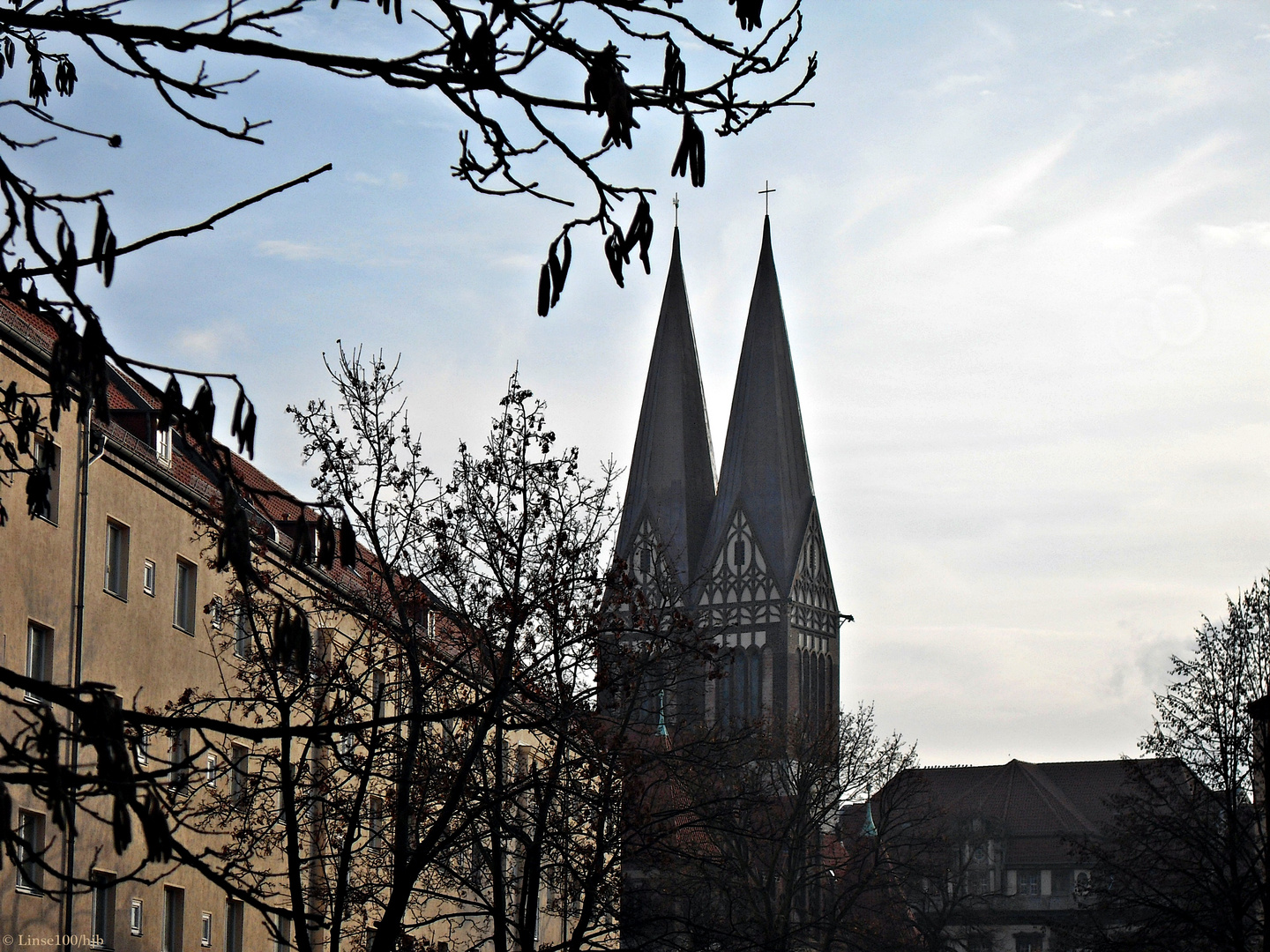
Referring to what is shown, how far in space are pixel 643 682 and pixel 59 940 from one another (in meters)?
7.75

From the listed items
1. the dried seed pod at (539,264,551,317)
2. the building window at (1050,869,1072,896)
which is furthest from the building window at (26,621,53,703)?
the building window at (1050,869,1072,896)

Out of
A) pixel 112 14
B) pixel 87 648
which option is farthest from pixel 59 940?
pixel 112 14

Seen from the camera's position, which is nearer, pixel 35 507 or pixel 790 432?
pixel 35 507

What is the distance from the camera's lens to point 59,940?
19750mm

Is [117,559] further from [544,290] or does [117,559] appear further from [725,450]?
[725,450]

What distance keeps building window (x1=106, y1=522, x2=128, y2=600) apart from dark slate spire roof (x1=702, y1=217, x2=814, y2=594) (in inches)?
2290

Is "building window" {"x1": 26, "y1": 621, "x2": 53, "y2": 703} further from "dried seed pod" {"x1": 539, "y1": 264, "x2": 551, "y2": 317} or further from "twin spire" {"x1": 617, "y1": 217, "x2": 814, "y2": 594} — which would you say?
"twin spire" {"x1": 617, "y1": 217, "x2": 814, "y2": 594}

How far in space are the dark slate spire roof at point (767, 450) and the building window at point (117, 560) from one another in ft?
191

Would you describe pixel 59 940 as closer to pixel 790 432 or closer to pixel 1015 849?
pixel 790 432

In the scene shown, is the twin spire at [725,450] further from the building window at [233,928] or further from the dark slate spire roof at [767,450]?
the building window at [233,928]

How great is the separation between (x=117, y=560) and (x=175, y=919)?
539 centimetres

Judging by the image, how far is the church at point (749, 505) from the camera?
78.9m

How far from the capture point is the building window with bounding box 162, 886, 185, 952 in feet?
76.9

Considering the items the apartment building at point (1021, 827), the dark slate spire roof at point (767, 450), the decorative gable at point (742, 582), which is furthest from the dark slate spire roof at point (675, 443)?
the apartment building at point (1021, 827)
